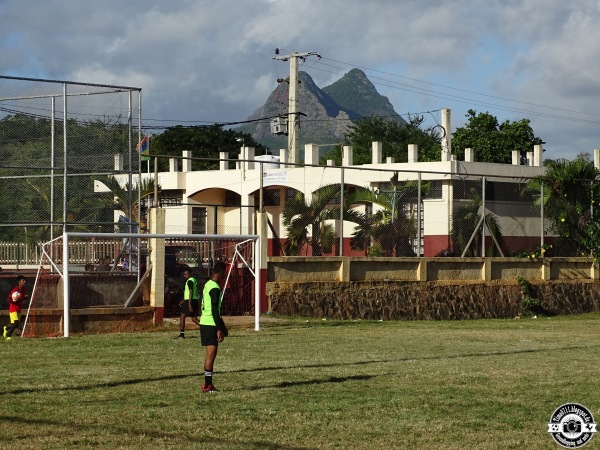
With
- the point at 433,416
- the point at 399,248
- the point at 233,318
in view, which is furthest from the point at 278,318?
the point at 433,416

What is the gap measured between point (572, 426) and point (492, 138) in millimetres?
72576

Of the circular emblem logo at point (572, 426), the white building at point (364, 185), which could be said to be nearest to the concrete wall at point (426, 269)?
the white building at point (364, 185)

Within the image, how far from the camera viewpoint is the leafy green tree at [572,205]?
33.7 m

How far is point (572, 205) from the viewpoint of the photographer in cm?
3412

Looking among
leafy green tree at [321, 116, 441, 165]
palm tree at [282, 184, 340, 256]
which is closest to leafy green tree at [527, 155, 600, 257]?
palm tree at [282, 184, 340, 256]

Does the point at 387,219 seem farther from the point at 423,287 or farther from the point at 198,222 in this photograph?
the point at 198,222

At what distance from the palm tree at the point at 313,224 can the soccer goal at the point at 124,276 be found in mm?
2016

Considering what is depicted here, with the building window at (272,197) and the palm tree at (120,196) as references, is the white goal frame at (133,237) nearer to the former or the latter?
the palm tree at (120,196)

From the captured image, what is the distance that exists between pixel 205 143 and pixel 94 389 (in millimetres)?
91147

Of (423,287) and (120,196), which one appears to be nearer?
(120,196)

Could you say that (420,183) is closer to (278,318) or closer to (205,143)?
(278,318)

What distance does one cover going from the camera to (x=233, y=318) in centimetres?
2614

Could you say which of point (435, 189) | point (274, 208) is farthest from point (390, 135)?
point (435, 189)

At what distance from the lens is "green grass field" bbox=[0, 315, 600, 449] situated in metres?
10.7
